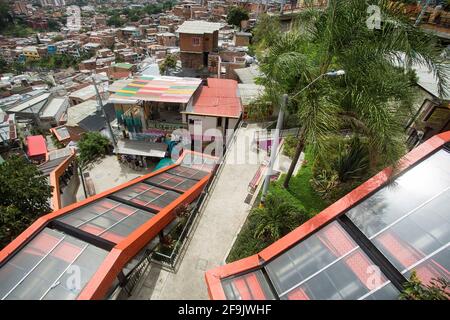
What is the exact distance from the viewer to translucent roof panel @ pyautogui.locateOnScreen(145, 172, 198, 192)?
38.2ft

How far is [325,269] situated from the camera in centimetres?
515

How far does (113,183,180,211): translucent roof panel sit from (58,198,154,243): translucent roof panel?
1.93 ft

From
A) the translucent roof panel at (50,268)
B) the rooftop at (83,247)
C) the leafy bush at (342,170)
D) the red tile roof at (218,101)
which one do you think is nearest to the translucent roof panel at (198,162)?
the red tile roof at (218,101)

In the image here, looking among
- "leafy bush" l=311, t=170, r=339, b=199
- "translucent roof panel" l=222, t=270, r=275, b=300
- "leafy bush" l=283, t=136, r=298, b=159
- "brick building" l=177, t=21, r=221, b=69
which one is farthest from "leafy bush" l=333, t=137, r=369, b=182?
"brick building" l=177, t=21, r=221, b=69

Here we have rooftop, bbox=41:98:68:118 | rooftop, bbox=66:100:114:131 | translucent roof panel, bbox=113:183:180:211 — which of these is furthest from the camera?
rooftop, bbox=41:98:68:118

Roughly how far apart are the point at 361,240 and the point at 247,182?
741 centimetres

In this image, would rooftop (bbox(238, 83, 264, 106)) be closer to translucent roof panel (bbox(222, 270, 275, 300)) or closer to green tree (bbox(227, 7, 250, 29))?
translucent roof panel (bbox(222, 270, 275, 300))

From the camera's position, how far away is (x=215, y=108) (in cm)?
1827

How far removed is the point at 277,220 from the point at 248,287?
11.1ft

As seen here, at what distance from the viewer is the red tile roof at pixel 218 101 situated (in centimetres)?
1783

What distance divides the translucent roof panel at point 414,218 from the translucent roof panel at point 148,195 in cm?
737

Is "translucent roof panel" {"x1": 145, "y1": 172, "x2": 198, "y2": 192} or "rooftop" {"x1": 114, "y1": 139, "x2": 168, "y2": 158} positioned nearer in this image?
"translucent roof panel" {"x1": 145, "y1": 172, "x2": 198, "y2": 192}
